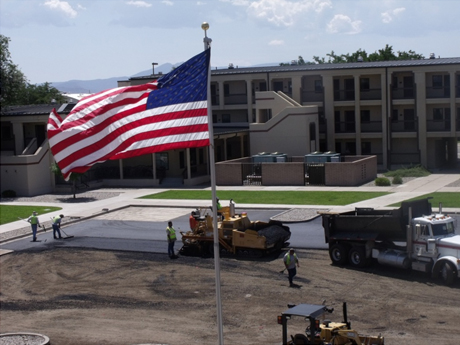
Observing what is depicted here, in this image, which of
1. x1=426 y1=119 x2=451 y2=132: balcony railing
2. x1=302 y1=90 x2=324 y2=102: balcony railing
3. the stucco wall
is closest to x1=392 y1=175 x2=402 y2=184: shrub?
the stucco wall

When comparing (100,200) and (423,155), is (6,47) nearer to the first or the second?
(100,200)

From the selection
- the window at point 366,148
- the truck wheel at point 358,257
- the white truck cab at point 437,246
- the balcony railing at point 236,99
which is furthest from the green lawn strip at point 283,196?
the balcony railing at point 236,99

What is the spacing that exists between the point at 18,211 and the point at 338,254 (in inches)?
971

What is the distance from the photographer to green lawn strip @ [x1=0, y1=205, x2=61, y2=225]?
41.2 metres

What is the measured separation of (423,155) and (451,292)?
35.2 meters

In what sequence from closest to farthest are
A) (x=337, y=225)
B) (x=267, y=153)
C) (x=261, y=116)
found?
(x=337, y=225)
(x=267, y=153)
(x=261, y=116)

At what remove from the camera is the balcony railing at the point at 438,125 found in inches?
2212

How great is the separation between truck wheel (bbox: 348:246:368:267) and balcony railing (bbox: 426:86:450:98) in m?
33.4

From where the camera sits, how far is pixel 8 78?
57.9 m

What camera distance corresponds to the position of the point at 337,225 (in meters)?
27.5

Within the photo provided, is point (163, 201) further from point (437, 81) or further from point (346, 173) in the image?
Result: point (437, 81)

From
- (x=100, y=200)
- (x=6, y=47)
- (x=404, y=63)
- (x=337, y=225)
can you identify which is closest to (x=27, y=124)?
(x=6, y=47)

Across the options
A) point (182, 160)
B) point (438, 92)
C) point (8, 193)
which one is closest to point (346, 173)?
point (438, 92)

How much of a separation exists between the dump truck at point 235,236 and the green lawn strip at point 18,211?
1371 cm
